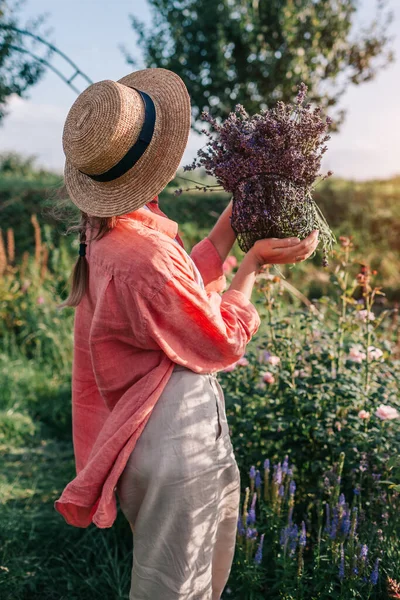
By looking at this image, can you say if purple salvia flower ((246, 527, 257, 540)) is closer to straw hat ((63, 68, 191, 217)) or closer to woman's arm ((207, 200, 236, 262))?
woman's arm ((207, 200, 236, 262))

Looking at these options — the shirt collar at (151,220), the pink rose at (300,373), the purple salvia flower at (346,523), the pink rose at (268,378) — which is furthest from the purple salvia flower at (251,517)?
the shirt collar at (151,220)

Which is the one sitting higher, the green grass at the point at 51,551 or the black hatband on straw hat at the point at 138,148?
the black hatband on straw hat at the point at 138,148

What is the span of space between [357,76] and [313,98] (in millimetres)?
930

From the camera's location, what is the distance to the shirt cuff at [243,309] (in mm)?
1877

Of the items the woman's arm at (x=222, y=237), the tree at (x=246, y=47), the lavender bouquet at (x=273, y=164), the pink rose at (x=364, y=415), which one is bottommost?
the pink rose at (x=364, y=415)

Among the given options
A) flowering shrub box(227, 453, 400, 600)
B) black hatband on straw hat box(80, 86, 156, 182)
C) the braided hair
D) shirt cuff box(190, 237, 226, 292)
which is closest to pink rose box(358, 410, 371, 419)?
flowering shrub box(227, 453, 400, 600)

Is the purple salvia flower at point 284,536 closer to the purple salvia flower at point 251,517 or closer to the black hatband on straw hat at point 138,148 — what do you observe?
the purple salvia flower at point 251,517

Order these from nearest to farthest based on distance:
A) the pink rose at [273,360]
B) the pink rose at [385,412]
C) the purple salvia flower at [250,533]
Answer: the purple salvia flower at [250,533], the pink rose at [385,412], the pink rose at [273,360]

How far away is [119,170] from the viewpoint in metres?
1.76

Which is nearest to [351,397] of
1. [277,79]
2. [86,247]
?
[86,247]

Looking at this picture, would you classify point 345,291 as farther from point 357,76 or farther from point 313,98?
point 357,76

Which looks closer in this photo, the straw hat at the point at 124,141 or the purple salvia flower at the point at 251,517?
the straw hat at the point at 124,141

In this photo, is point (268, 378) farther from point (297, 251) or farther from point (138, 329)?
point (138, 329)

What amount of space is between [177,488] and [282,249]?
788 mm
